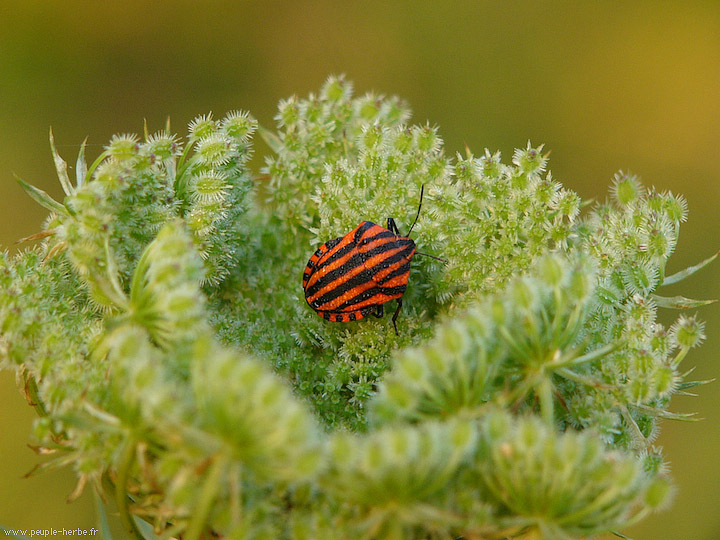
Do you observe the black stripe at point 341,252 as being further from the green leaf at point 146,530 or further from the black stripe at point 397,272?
the green leaf at point 146,530

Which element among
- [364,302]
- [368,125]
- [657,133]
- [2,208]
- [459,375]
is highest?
[657,133]

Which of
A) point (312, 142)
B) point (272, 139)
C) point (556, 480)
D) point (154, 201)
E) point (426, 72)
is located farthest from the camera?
point (426, 72)

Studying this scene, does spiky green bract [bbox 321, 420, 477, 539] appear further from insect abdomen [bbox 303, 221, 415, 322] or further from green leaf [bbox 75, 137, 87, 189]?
green leaf [bbox 75, 137, 87, 189]

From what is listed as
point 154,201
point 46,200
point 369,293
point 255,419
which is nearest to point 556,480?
point 255,419

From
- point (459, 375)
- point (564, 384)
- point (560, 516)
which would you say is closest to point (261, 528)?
point (459, 375)

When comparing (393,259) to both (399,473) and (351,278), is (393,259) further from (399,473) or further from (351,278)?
(399,473)

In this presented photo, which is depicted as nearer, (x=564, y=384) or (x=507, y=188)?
(x=564, y=384)

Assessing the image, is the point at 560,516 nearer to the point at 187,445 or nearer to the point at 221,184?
the point at 187,445

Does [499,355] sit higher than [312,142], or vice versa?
[312,142]

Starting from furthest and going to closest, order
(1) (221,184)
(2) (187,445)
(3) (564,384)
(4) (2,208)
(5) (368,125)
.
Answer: (4) (2,208) → (5) (368,125) → (1) (221,184) → (3) (564,384) → (2) (187,445)
